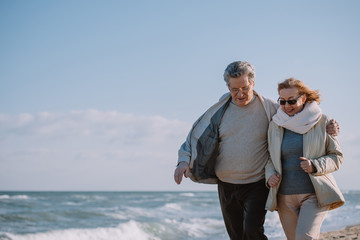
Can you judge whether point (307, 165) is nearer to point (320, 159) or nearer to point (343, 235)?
point (320, 159)

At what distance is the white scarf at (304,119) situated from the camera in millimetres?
3684

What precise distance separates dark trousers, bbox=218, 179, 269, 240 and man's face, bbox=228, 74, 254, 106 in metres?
0.75

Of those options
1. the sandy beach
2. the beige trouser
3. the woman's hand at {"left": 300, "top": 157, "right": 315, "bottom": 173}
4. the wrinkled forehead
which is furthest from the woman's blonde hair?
the sandy beach

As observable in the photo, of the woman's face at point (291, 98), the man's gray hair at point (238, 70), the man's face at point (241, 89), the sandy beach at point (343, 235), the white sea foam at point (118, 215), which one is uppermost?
the man's gray hair at point (238, 70)

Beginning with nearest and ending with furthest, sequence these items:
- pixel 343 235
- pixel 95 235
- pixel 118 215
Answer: pixel 343 235, pixel 95 235, pixel 118 215

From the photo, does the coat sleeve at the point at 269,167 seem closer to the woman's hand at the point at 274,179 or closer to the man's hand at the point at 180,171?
the woman's hand at the point at 274,179

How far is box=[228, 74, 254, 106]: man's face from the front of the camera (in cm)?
402

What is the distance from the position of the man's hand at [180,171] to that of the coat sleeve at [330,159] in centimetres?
114

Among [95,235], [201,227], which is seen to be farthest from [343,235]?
[95,235]

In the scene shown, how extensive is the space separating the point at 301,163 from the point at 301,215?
42 centimetres

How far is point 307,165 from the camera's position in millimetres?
3520

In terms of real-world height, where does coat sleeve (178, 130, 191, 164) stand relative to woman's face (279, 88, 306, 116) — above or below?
below

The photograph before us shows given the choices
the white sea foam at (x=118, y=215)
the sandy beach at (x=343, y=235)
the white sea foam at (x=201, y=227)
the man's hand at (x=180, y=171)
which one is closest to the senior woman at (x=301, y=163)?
the man's hand at (x=180, y=171)

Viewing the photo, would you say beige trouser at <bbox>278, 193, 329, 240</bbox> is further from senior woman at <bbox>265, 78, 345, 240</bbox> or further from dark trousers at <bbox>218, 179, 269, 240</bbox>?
dark trousers at <bbox>218, 179, 269, 240</bbox>
